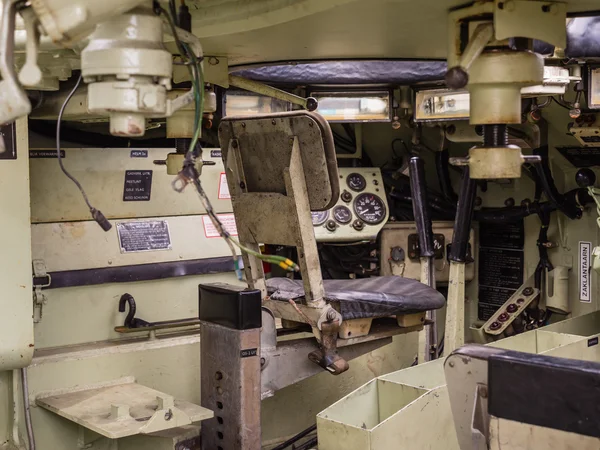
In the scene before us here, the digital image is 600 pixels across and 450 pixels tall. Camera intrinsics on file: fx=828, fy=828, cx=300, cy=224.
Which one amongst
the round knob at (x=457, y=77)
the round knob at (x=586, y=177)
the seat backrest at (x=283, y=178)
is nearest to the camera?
the round knob at (x=457, y=77)

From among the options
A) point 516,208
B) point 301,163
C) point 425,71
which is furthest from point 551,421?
point 516,208

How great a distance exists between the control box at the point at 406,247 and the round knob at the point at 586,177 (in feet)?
2.60

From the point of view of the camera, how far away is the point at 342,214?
4.56 metres

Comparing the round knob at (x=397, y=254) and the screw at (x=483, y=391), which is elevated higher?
the round knob at (x=397, y=254)

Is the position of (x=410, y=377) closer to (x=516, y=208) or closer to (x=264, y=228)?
(x=264, y=228)

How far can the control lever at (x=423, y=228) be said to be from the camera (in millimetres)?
4352

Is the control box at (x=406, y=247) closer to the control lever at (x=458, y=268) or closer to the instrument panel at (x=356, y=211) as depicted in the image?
the instrument panel at (x=356, y=211)

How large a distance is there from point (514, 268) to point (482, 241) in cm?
27

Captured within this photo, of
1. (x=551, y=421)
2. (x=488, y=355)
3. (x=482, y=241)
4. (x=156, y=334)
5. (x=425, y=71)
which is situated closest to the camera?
(x=551, y=421)

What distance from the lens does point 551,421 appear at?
1630 millimetres

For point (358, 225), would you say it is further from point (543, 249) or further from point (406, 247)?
point (543, 249)

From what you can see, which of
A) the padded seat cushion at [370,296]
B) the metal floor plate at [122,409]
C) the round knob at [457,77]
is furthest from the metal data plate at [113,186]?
the round knob at [457,77]

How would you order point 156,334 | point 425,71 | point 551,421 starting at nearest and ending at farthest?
point 551,421, point 156,334, point 425,71

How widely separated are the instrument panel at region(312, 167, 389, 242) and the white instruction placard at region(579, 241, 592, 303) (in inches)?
43.2
